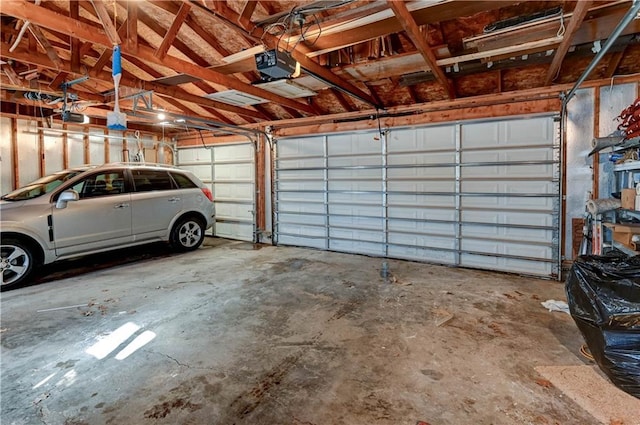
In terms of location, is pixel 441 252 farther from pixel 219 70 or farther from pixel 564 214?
pixel 219 70

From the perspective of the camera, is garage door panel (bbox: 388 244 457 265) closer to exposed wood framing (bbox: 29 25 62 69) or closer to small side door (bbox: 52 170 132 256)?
small side door (bbox: 52 170 132 256)

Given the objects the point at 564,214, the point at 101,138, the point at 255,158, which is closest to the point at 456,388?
the point at 564,214

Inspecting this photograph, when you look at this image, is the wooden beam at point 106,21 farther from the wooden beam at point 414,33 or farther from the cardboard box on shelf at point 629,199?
the cardboard box on shelf at point 629,199

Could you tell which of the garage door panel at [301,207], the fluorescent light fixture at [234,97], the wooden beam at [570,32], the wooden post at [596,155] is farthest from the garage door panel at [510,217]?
the fluorescent light fixture at [234,97]

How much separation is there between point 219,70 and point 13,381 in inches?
137

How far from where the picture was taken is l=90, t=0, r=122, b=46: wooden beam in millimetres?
2527

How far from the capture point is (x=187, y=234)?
6.19 meters

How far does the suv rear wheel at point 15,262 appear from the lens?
3.99 m

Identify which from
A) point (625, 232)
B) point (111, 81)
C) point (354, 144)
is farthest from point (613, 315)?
point (111, 81)

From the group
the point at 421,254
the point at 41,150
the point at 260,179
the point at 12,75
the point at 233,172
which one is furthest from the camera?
the point at 233,172

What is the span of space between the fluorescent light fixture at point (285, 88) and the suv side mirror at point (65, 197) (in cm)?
292

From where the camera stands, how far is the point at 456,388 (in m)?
2.06

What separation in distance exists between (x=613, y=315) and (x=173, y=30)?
423 centimetres

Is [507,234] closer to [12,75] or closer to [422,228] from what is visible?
[422,228]
